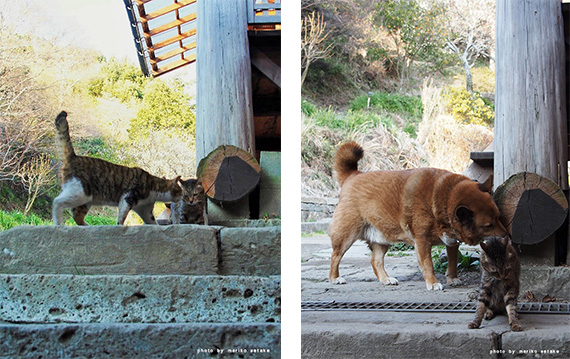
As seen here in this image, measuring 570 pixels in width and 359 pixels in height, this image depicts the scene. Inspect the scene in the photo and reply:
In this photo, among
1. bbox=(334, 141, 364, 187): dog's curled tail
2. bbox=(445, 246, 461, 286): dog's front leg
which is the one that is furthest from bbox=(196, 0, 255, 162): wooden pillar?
bbox=(445, 246, 461, 286): dog's front leg

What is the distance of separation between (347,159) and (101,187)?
128cm

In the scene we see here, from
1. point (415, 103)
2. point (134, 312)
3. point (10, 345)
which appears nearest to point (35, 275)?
point (10, 345)

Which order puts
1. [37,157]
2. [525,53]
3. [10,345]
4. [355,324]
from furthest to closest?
[37,157] < [525,53] < [355,324] < [10,345]

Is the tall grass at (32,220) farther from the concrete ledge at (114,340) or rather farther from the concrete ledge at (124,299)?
the concrete ledge at (114,340)

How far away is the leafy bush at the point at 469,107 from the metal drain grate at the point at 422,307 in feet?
3.10

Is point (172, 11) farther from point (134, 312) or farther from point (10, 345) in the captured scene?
point (10, 345)

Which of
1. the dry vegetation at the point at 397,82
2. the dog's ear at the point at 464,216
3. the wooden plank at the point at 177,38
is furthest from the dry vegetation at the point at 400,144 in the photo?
the wooden plank at the point at 177,38

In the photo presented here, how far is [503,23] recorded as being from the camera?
2.94 meters

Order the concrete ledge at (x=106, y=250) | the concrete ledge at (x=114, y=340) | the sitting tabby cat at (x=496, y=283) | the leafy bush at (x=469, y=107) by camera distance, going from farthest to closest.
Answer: the leafy bush at (x=469, y=107) → the concrete ledge at (x=106, y=250) → the sitting tabby cat at (x=496, y=283) → the concrete ledge at (x=114, y=340)

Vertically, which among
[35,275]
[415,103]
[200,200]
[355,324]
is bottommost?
[355,324]

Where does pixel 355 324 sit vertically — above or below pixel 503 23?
below

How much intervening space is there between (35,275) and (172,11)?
→ 63.9 inches

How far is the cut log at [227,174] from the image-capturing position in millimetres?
3143

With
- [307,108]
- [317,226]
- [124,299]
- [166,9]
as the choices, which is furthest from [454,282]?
[166,9]
